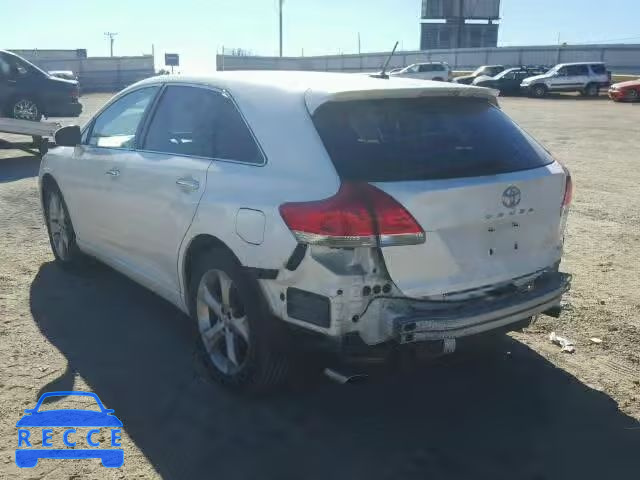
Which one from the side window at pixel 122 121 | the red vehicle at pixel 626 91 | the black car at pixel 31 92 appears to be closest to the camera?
the side window at pixel 122 121

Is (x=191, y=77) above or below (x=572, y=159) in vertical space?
above

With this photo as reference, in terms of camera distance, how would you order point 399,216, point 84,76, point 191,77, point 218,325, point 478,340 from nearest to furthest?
1. point 399,216
2. point 478,340
3. point 218,325
4. point 191,77
5. point 84,76

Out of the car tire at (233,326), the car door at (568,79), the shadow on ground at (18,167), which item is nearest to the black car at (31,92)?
the shadow on ground at (18,167)

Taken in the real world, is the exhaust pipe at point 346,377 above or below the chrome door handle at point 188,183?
below

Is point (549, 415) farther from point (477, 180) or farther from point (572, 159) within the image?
point (572, 159)

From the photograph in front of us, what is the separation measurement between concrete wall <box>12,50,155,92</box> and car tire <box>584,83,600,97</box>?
30.5 meters

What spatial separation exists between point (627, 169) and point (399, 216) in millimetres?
10061

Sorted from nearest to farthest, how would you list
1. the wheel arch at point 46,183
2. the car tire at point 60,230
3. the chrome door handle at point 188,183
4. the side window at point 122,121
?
the chrome door handle at point 188,183, the side window at point 122,121, the car tire at point 60,230, the wheel arch at point 46,183

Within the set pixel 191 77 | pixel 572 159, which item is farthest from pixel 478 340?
pixel 572 159

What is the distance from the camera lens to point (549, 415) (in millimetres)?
3510

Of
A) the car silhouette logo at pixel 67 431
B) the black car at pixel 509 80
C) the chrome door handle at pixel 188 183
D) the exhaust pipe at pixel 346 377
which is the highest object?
the black car at pixel 509 80

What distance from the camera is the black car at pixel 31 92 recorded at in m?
15.5

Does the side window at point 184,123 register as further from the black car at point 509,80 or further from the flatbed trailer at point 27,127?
the black car at point 509,80

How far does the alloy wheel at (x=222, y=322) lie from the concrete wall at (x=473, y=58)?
38.5 metres
